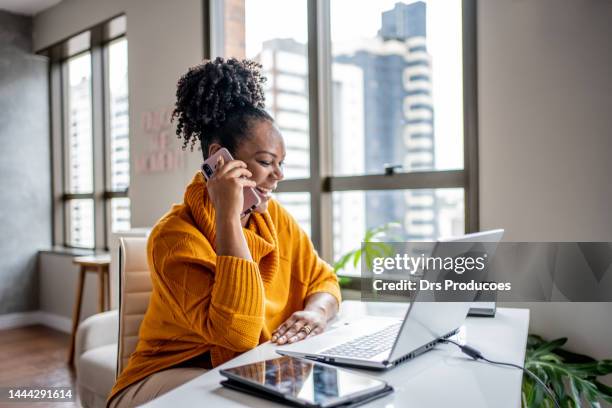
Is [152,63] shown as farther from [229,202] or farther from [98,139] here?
[229,202]

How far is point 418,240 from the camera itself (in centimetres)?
267

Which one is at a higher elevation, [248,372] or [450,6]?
[450,6]

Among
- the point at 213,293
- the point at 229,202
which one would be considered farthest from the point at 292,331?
the point at 229,202

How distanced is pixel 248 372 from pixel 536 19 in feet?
5.93

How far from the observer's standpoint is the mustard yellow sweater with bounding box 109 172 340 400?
3.95ft

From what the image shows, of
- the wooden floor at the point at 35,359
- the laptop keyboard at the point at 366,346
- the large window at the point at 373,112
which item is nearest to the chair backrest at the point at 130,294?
the laptop keyboard at the point at 366,346

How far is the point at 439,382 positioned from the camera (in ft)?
3.13

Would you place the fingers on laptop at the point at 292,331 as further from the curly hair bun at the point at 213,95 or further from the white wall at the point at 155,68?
the white wall at the point at 155,68

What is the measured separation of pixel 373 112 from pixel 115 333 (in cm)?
162

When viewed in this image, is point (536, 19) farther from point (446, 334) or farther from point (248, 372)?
point (248, 372)

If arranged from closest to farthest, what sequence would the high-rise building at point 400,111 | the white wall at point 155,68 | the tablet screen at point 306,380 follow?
the tablet screen at point 306,380
the high-rise building at point 400,111
the white wall at point 155,68

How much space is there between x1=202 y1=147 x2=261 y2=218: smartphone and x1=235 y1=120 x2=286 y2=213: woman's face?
31 mm

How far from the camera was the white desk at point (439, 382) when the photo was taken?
0.86 meters

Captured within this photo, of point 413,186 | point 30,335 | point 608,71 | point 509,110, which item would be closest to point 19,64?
point 30,335
